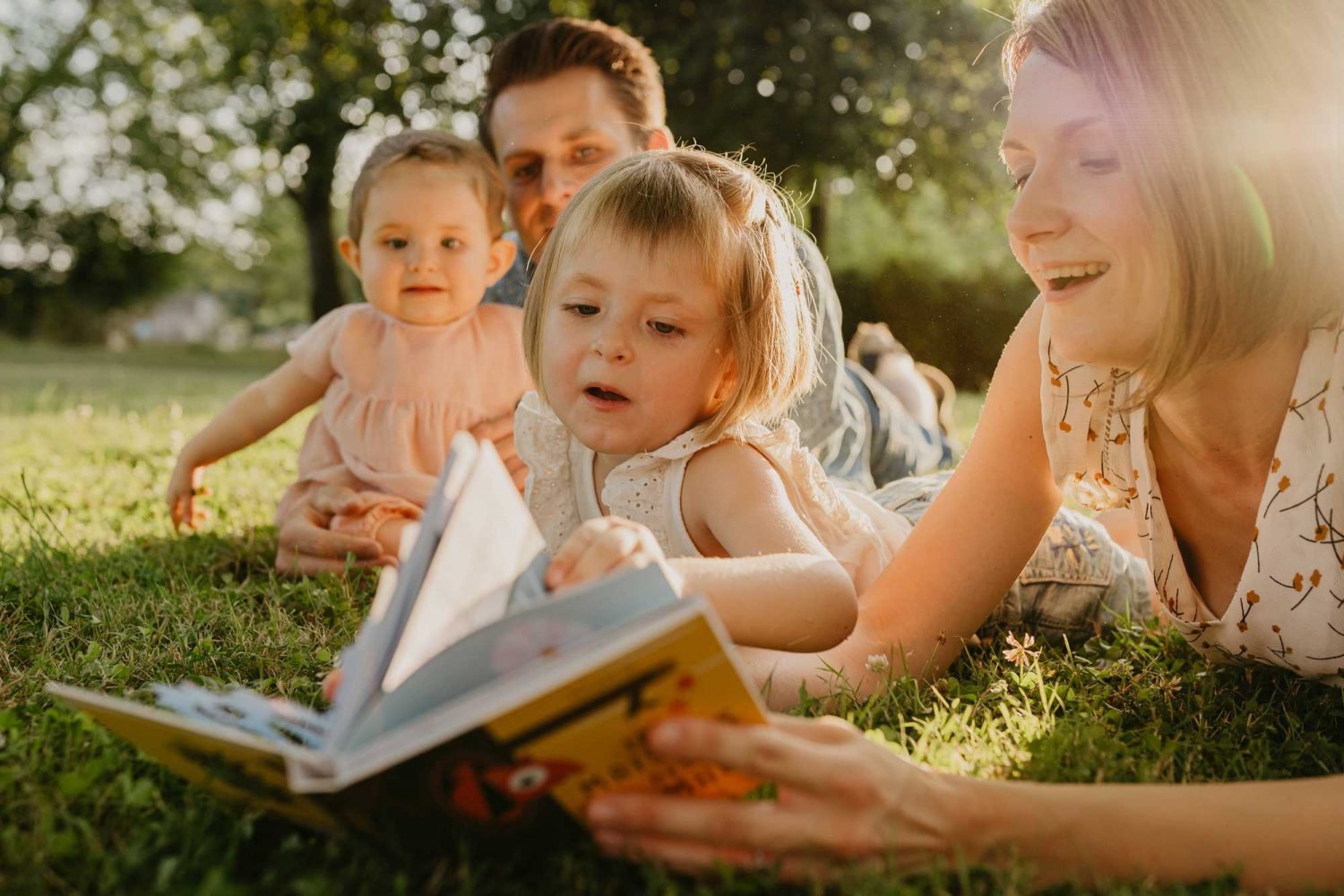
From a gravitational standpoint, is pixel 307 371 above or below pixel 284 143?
below

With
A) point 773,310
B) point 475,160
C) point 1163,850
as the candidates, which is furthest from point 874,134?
point 1163,850

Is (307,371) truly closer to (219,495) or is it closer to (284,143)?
(219,495)

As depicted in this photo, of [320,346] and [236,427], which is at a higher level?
[320,346]

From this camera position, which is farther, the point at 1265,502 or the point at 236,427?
the point at 236,427

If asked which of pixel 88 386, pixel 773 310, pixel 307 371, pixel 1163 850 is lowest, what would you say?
pixel 88 386

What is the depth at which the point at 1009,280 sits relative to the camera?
1961 centimetres

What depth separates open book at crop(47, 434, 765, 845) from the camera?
1.25 metres

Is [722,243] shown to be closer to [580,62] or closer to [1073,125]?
[1073,125]

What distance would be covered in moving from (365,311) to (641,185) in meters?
1.99

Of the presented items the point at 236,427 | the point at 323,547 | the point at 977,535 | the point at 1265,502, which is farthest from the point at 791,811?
the point at 236,427

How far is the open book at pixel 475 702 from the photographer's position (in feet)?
4.11

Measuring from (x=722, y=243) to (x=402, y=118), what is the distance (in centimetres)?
1674

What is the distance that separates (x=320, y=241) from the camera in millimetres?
24312

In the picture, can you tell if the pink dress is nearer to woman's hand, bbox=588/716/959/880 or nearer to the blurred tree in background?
the blurred tree in background
